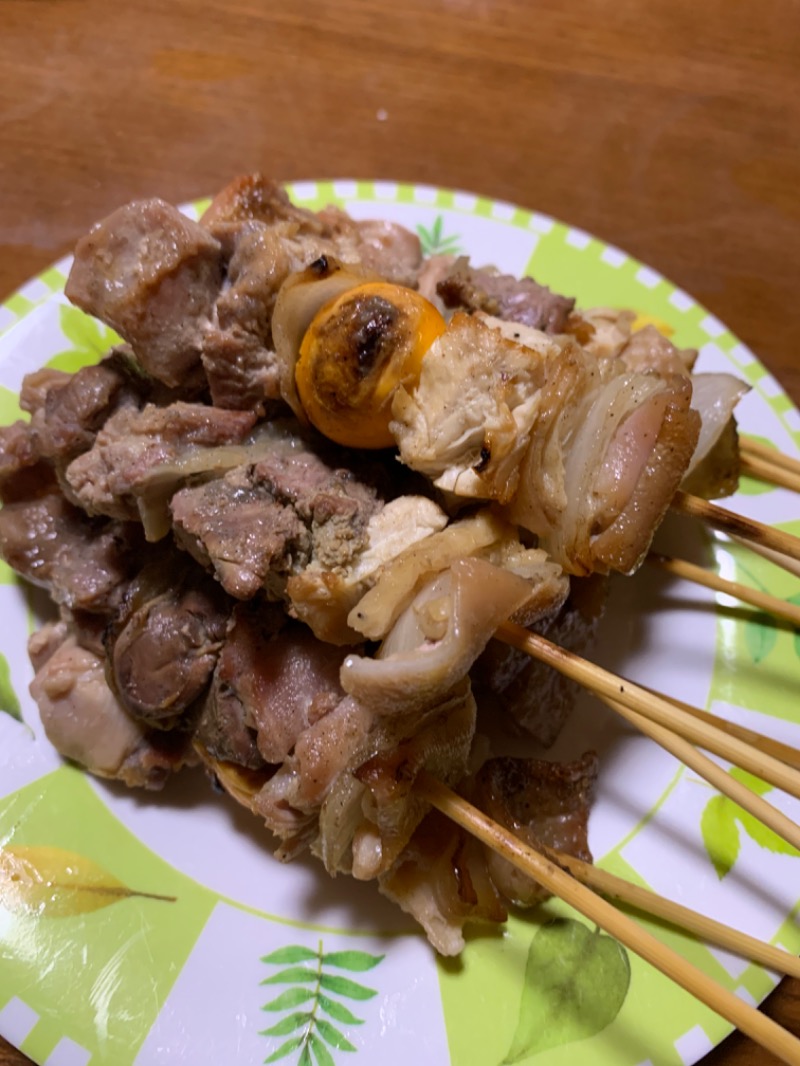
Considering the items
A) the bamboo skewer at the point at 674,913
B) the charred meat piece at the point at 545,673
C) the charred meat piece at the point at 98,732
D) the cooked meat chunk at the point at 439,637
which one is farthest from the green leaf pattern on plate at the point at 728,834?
the charred meat piece at the point at 98,732

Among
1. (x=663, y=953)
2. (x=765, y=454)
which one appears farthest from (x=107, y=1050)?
(x=765, y=454)

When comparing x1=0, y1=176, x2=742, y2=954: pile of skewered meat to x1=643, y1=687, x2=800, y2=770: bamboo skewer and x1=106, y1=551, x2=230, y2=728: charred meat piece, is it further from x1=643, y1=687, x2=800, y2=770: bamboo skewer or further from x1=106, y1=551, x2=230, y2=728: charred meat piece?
x1=643, y1=687, x2=800, y2=770: bamboo skewer

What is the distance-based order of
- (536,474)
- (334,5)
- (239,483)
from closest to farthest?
(536,474), (239,483), (334,5)

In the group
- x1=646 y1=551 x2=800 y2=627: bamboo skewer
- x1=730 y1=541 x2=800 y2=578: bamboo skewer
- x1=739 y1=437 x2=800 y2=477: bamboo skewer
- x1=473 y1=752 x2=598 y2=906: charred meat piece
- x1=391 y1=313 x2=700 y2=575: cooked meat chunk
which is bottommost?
x1=473 y1=752 x2=598 y2=906: charred meat piece

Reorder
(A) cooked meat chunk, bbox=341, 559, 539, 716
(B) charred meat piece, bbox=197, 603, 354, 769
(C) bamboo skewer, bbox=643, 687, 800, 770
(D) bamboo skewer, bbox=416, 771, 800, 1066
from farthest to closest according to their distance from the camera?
(C) bamboo skewer, bbox=643, 687, 800, 770, (B) charred meat piece, bbox=197, 603, 354, 769, (A) cooked meat chunk, bbox=341, 559, 539, 716, (D) bamboo skewer, bbox=416, 771, 800, 1066

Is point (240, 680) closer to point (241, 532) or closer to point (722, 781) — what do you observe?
point (241, 532)

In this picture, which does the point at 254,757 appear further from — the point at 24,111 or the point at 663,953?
the point at 24,111

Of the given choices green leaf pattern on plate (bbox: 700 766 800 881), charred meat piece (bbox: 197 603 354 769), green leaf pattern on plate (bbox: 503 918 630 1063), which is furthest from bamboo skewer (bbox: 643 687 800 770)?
charred meat piece (bbox: 197 603 354 769)
